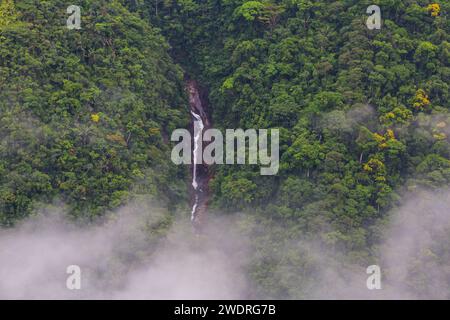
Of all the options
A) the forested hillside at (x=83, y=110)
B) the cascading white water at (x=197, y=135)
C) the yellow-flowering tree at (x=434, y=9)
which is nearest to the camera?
the forested hillside at (x=83, y=110)

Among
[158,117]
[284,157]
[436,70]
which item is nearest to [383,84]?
[436,70]

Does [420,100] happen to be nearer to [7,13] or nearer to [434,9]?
[434,9]

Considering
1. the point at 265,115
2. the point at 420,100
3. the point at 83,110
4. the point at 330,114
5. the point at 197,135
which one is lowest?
the point at 197,135

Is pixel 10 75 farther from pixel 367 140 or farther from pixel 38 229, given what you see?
pixel 367 140

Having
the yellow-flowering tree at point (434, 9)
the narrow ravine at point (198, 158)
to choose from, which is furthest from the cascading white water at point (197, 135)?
the yellow-flowering tree at point (434, 9)

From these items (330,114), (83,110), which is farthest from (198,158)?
(330,114)

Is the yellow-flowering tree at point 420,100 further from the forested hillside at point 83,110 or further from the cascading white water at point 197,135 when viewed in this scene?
the forested hillside at point 83,110
